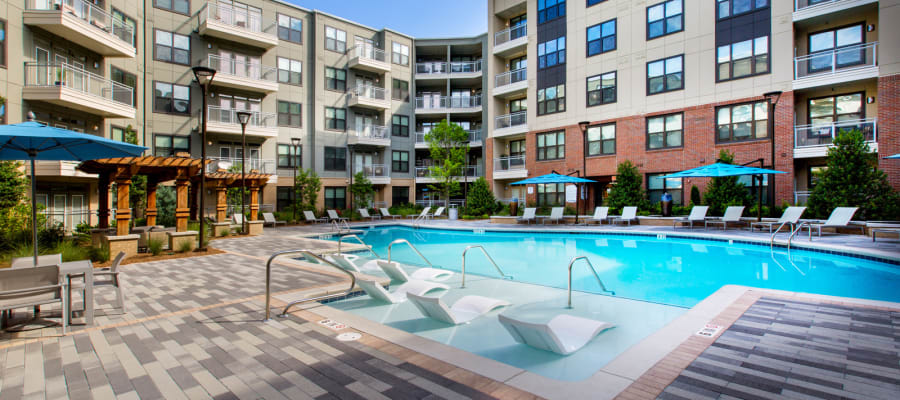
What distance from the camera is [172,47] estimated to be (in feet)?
73.0

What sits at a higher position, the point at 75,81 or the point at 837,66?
the point at 837,66

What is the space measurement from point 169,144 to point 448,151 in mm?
15952

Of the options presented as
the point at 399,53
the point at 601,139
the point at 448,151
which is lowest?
the point at 448,151

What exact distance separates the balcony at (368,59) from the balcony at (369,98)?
1.38 metres

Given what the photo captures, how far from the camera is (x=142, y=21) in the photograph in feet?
69.2

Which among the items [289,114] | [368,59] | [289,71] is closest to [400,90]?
[368,59]

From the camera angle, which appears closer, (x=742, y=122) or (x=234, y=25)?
(x=742, y=122)

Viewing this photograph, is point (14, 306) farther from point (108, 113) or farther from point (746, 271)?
point (108, 113)

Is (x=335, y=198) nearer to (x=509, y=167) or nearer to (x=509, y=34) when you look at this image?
(x=509, y=167)

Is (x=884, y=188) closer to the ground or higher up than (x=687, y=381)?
higher up

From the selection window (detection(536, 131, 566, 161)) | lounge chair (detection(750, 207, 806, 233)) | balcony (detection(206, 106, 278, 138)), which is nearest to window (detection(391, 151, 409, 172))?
balcony (detection(206, 106, 278, 138))

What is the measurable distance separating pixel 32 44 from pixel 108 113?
336cm

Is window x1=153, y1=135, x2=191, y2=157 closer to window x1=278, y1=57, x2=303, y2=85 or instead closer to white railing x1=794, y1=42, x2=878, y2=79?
window x1=278, y1=57, x2=303, y2=85

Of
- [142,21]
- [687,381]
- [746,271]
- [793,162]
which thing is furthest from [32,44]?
[793,162]
